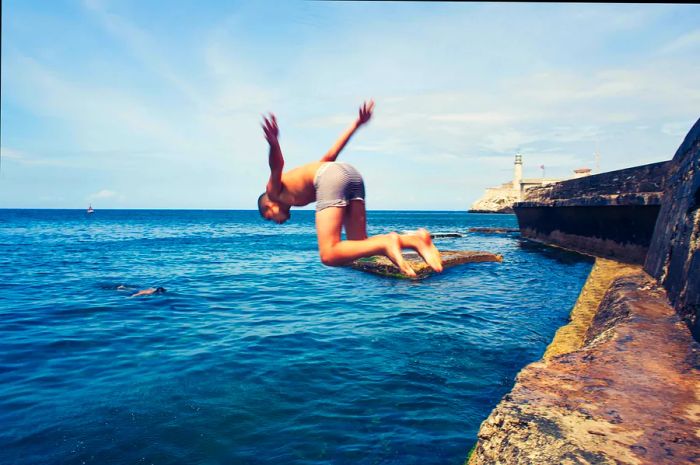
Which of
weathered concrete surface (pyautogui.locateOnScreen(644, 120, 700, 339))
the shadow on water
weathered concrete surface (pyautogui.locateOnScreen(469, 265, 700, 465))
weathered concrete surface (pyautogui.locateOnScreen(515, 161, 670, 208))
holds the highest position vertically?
weathered concrete surface (pyautogui.locateOnScreen(515, 161, 670, 208))

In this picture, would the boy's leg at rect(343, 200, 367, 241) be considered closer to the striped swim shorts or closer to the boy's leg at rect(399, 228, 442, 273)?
the striped swim shorts

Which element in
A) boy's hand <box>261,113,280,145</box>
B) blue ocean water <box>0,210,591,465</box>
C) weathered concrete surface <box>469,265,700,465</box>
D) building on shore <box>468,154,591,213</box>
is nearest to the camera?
weathered concrete surface <box>469,265,700,465</box>

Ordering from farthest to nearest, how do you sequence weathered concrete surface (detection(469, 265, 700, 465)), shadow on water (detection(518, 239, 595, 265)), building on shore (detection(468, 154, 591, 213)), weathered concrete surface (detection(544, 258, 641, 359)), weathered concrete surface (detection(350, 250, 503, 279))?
building on shore (detection(468, 154, 591, 213)) → shadow on water (detection(518, 239, 595, 265)) → weathered concrete surface (detection(350, 250, 503, 279)) → weathered concrete surface (detection(544, 258, 641, 359)) → weathered concrete surface (detection(469, 265, 700, 465))

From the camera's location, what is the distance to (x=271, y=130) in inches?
145

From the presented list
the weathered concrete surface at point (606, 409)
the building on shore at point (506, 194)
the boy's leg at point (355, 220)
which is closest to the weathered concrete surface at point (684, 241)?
the weathered concrete surface at point (606, 409)

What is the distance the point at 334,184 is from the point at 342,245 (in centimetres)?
63

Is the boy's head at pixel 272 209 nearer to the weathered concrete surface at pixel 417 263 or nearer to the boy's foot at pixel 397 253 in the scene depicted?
the boy's foot at pixel 397 253

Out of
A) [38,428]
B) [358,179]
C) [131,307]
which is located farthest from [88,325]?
[358,179]

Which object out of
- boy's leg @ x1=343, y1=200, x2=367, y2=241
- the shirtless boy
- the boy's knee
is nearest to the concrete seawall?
the shirtless boy

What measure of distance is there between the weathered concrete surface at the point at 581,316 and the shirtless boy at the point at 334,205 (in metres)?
2.48

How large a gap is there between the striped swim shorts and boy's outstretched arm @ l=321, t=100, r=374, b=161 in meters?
0.30

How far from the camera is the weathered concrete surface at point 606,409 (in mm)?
2609

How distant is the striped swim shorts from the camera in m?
4.07

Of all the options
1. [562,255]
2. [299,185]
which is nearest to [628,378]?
[299,185]
